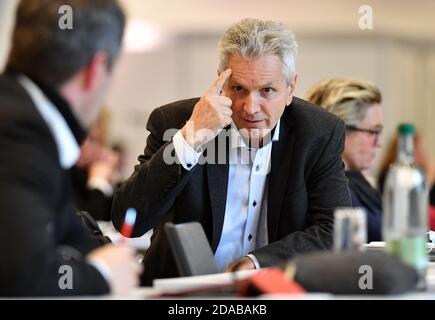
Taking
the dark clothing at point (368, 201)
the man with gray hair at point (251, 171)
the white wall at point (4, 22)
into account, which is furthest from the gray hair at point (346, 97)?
the white wall at point (4, 22)

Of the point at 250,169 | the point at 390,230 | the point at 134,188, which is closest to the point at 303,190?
the point at 250,169

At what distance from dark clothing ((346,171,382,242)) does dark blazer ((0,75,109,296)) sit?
2.20 m

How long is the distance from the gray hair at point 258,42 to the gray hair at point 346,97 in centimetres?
94

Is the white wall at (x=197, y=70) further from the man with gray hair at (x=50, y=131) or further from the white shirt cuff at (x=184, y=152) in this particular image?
the man with gray hair at (x=50, y=131)

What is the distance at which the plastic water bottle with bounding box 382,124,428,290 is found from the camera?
178cm

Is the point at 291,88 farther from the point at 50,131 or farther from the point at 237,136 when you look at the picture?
the point at 50,131

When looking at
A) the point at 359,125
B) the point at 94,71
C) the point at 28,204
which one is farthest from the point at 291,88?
the point at 28,204

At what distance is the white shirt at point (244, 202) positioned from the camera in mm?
2730

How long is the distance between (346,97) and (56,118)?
221 centimetres

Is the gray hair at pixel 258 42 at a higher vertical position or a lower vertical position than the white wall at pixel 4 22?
lower

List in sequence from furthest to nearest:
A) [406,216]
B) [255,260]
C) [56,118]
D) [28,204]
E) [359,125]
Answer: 1. [359,125]
2. [255,260]
3. [406,216]
4. [56,118]
5. [28,204]

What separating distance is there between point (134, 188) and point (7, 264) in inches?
45.5

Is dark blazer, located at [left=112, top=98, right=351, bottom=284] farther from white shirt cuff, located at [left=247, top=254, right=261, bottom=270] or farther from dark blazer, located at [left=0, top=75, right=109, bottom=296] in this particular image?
dark blazer, located at [left=0, top=75, right=109, bottom=296]

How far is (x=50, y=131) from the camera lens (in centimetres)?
154
